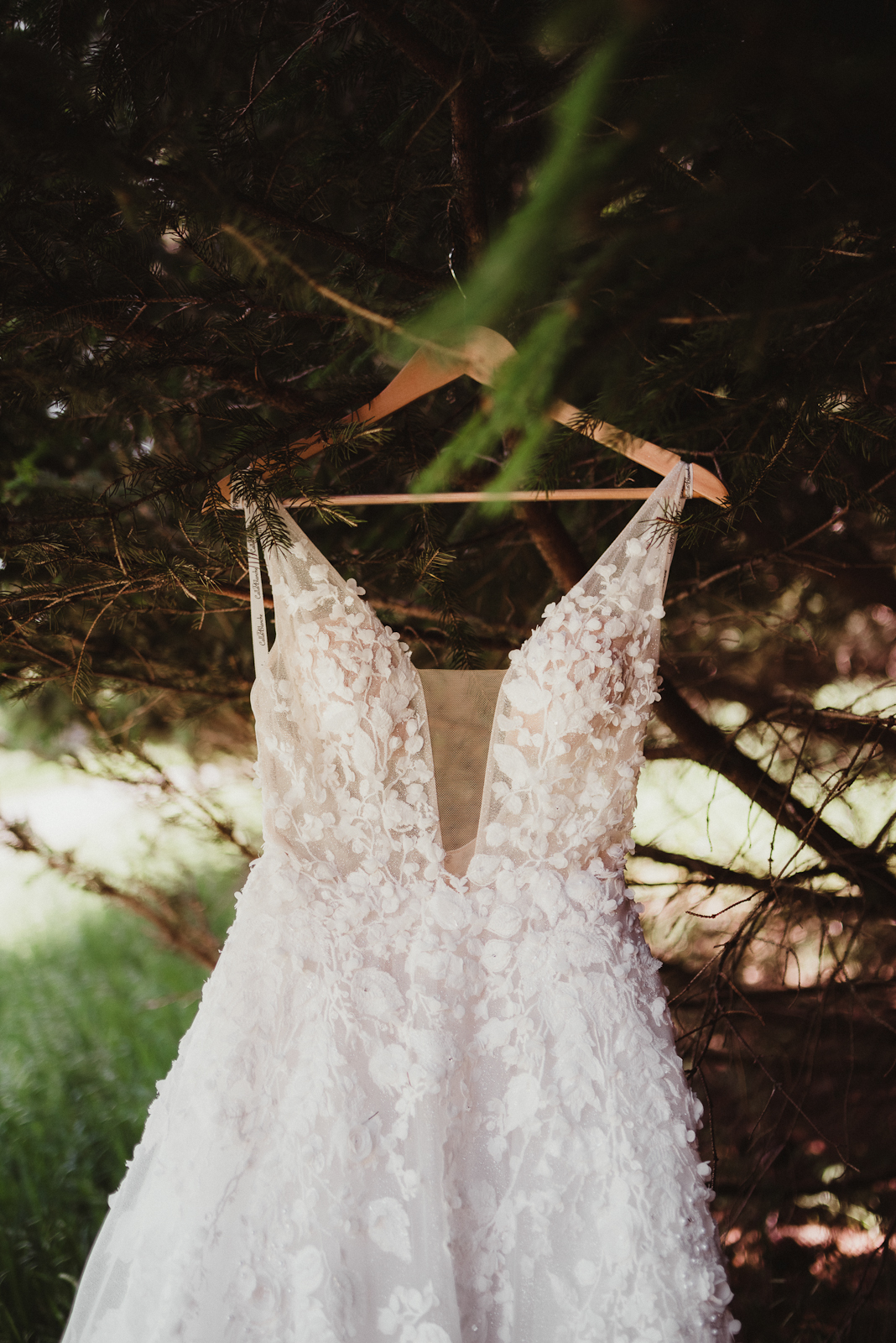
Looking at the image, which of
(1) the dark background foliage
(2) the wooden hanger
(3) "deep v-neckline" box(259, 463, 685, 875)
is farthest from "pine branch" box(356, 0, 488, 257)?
(3) "deep v-neckline" box(259, 463, 685, 875)

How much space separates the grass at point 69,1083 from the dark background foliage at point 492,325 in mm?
1315

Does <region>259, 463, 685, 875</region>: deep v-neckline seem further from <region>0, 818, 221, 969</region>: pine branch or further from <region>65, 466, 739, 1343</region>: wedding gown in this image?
<region>0, 818, 221, 969</region>: pine branch

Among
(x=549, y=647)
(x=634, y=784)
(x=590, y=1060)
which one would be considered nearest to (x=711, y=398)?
(x=549, y=647)

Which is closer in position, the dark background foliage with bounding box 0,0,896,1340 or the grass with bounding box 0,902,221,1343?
the dark background foliage with bounding box 0,0,896,1340

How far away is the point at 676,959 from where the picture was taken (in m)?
1.95

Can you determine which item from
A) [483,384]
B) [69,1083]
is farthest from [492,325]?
[69,1083]

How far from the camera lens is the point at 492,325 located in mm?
774

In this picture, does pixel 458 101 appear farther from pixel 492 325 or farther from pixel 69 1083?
pixel 69 1083

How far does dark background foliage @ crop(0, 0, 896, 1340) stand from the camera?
0.48 meters

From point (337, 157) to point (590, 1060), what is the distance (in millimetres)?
1370

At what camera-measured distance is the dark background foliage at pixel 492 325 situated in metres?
0.48

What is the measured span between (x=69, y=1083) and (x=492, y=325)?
3.38m

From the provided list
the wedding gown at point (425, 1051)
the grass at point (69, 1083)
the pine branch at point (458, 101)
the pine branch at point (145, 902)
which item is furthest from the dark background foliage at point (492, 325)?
the grass at point (69, 1083)

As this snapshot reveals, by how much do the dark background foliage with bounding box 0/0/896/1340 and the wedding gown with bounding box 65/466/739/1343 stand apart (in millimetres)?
186
